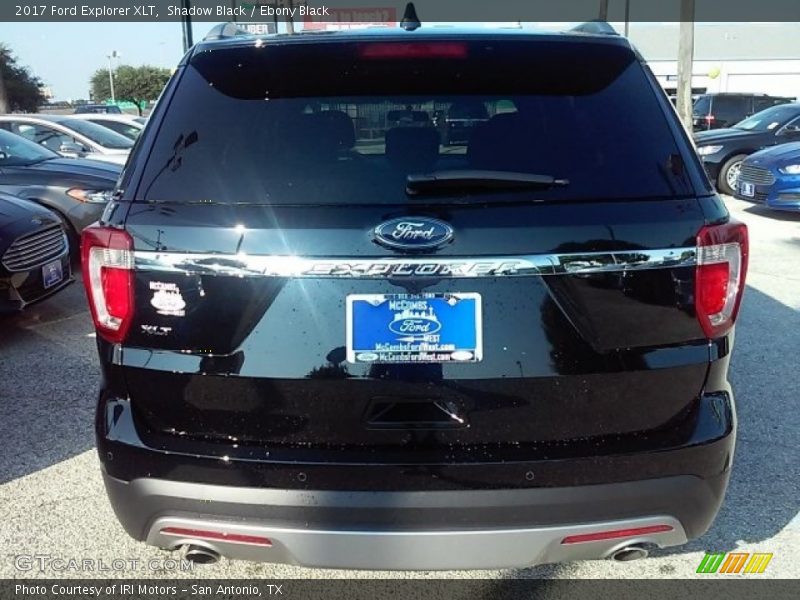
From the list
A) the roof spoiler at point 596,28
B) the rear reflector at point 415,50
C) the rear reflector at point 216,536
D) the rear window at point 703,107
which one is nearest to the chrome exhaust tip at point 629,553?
the rear reflector at point 216,536

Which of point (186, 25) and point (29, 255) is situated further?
point (186, 25)

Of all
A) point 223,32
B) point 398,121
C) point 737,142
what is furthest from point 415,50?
point 737,142

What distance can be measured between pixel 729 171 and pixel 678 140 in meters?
12.1

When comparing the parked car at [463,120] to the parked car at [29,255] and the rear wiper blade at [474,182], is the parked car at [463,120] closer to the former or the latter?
the rear wiper blade at [474,182]

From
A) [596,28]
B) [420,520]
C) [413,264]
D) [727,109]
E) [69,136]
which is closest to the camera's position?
[413,264]

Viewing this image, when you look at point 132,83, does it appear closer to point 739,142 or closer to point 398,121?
point 739,142

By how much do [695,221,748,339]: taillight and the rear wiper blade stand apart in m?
0.42

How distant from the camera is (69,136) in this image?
11.0 m

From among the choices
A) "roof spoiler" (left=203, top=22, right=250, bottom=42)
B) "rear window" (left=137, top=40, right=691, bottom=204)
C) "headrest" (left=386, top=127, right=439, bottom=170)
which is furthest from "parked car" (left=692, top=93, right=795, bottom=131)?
"headrest" (left=386, top=127, right=439, bottom=170)

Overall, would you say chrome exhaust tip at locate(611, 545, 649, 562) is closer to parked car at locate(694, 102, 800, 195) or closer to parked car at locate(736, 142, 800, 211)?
parked car at locate(736, 142, 800, 211)

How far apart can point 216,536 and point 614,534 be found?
1102 millimetres

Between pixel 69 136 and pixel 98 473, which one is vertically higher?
pixel 69 136

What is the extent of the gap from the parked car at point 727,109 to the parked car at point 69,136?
16.2 m

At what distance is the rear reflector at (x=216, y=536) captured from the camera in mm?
2021
